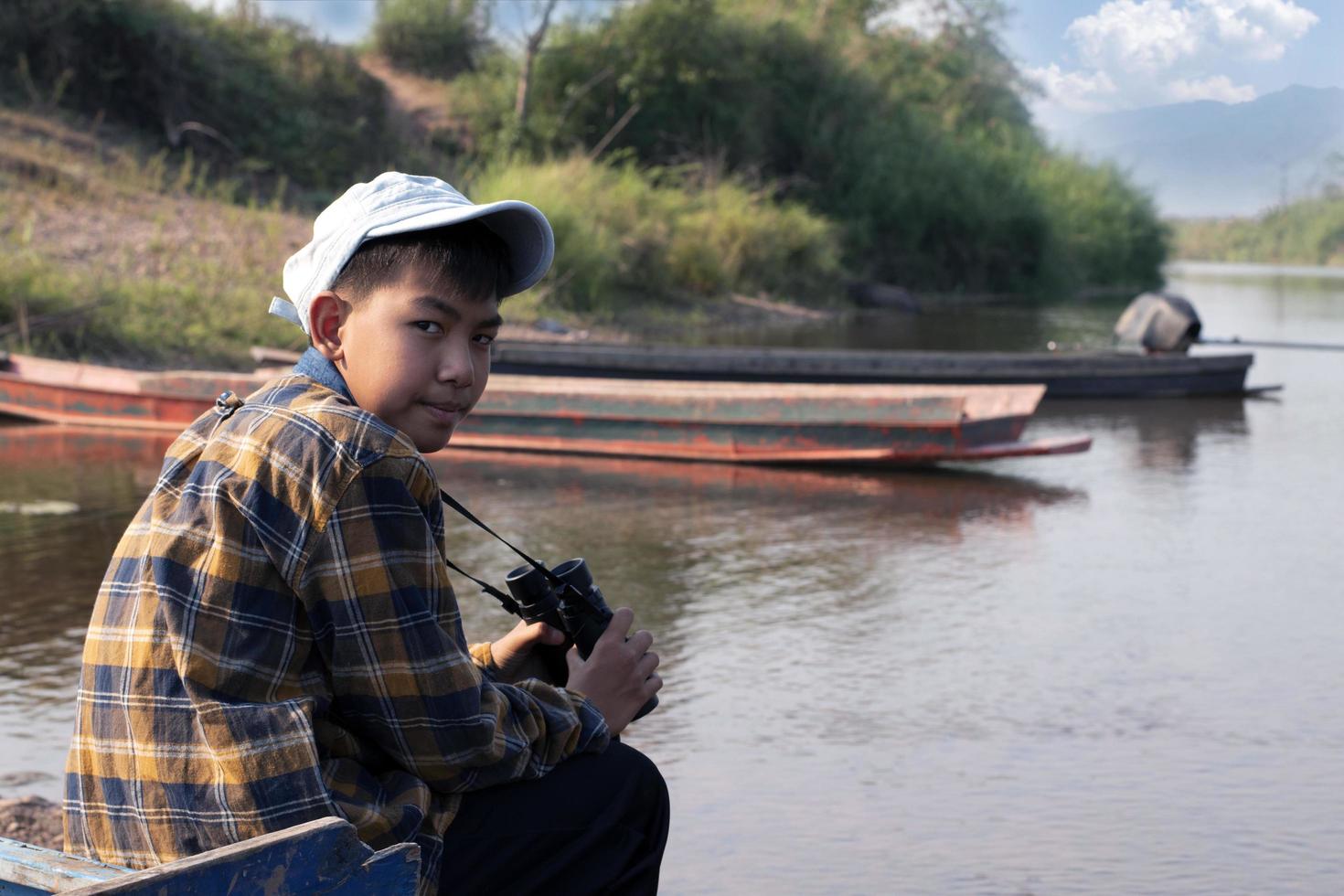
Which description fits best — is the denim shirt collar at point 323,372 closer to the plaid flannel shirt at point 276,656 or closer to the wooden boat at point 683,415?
the plaid flannel shirt at point 276,656

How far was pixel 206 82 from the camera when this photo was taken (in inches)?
853

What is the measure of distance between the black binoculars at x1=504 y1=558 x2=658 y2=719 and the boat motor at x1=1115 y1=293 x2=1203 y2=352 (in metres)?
12.8

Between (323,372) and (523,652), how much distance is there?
1.90 ft

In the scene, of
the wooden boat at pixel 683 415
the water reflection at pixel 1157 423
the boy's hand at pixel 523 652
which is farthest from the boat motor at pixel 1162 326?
the boy's hand at pixel 523 652

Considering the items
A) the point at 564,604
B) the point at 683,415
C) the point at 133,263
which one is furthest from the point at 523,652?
the point at 133,263

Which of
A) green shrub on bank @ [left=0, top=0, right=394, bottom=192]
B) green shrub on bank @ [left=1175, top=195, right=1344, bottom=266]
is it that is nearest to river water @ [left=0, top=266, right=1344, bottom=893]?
green shrub on bank @ [left=0, top=0, right=394, bottom=192]

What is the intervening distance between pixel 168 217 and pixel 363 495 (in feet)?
47.1

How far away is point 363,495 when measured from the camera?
1.81 meters

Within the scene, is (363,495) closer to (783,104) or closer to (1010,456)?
(1010,456)

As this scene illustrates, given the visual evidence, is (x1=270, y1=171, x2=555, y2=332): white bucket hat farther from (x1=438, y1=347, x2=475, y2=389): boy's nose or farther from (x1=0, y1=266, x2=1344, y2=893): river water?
(x1=0, y1=266, x2=1344, y2=893): river water

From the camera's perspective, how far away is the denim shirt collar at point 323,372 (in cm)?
204

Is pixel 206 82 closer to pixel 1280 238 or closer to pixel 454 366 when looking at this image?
pixel 454 366

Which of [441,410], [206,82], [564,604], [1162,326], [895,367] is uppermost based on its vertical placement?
[206,82]

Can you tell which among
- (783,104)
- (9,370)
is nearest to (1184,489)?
(9,370)
